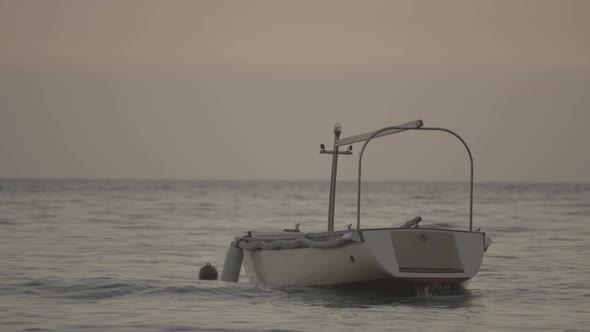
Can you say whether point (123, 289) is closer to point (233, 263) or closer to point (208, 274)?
point (233, 263)

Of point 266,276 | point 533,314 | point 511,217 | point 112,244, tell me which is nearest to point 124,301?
point 266,276

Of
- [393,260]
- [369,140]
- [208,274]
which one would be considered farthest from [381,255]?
[208,274]

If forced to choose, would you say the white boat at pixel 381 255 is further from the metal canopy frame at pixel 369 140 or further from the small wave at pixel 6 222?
the small wave at pixel 6 222

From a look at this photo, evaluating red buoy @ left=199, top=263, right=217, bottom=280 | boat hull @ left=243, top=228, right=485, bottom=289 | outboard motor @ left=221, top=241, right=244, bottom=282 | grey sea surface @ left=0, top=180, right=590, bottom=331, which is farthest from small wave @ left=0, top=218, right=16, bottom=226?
boat hull @ left=243, top=228, right=485, bottom=289

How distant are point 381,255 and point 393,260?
0.27 m

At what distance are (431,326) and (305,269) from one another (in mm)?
4137

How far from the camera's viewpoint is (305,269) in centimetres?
2216

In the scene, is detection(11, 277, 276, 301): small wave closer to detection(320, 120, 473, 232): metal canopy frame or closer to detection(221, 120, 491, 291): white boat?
detection(221, 120, 491, 291): white boat

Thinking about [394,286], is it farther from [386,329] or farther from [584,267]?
[584,267]

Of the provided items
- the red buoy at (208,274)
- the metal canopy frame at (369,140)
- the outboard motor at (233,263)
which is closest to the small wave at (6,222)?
the red buoy at (208,274)

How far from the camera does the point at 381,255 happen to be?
67.2 feet

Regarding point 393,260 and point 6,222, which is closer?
point 393,260

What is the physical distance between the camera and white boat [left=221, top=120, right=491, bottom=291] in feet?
67.4

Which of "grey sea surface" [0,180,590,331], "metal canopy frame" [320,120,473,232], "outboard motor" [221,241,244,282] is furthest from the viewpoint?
"outboard motor" [221,241,244,282]
